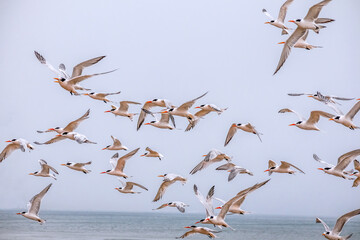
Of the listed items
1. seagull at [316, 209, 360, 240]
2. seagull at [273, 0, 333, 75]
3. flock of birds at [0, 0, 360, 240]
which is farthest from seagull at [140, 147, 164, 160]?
seagull at [316, 209, 360, 240]

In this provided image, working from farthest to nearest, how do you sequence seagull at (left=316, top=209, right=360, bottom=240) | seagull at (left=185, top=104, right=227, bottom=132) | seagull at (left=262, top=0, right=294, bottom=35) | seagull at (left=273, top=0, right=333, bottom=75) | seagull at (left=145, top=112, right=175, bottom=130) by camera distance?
1. seagull at (left=145, top=112, right=175, bottom=130)
2. seagull at (left=262, top=0, right=294, bottom=35)
3. seagull at (left=185, top=104, right=227, bottom=132)
4. seagull at (left=273, top=0, right=333, bottom=75)
5. seagull at (left=316, top=209, right=360, bottom=240)

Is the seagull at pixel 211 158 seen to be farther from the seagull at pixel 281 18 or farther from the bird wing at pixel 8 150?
the bird wing at pixel 8 150

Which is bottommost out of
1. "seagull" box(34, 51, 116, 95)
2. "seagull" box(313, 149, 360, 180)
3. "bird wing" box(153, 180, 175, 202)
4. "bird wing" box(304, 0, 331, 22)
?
"bird wing" box(153, 180, 175, 202)

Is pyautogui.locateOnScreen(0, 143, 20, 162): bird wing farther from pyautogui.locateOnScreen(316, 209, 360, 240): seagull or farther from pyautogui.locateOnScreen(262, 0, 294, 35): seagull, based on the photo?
pyautogui.locateOnScreen(316, 209, 360, 240): seagull

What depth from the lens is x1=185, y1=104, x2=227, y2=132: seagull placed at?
20.8m

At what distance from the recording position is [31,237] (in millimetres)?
68688

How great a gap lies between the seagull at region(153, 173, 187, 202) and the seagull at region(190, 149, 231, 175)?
98 centimetres

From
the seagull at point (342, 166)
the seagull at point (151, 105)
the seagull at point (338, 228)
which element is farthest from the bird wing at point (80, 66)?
the seagull at point (338, 228)

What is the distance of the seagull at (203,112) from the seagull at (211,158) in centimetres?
129

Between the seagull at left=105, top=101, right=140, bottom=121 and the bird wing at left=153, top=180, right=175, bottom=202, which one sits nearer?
the bird wing at left=153, top=180, right=175, bottom=202

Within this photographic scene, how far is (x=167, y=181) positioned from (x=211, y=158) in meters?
2.28

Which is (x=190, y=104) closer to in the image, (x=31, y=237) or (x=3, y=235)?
(x=31, y=237)

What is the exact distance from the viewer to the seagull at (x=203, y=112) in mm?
20766

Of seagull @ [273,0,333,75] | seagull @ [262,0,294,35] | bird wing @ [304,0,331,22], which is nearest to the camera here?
bird wing @ [304,0,331,22]
